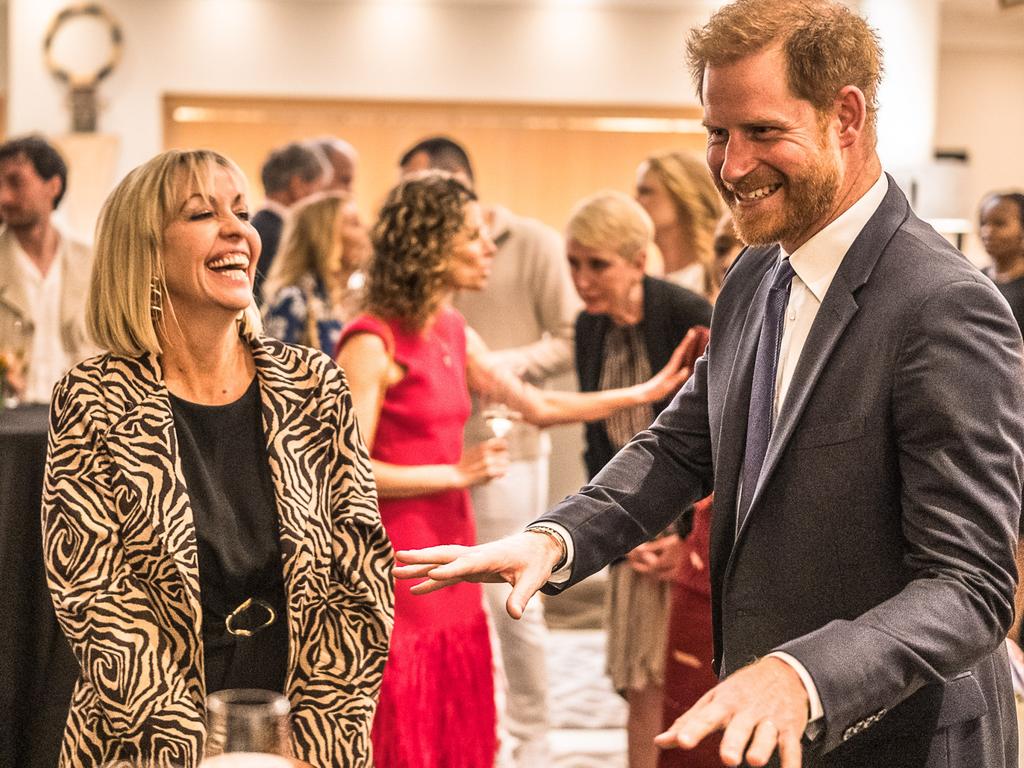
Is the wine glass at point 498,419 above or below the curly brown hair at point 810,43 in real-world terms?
below

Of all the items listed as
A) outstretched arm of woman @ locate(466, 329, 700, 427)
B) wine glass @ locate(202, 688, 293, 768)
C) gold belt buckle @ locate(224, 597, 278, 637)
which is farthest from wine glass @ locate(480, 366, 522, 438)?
wine glass @ locate(202, 688, 293, 768)

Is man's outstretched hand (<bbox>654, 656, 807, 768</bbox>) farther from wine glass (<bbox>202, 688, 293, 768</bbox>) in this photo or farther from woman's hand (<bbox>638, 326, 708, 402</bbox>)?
woman's hand (<bbox>638, 326, 708, 402</bbox>)

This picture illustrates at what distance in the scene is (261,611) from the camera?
1.98 meters

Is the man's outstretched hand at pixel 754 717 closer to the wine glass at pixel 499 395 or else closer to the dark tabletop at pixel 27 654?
the dark tabletop at pixel 27 654

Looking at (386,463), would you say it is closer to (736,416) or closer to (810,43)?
(736,416)

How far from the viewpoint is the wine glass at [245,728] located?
3.26 ft

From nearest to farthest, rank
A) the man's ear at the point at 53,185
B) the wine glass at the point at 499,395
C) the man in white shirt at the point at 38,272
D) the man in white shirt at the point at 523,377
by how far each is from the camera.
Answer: the wine glass at the point at 499,395
the man in white shirt at the point at 523,377
the man in white shirt at the point at 38,272
the man's ear at the point at 53,185

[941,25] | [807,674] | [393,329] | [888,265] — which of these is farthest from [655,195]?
[941,25]

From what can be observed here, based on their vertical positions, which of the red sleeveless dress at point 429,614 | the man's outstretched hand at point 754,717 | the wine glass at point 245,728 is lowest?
the red sleeveless dress at point 429,614

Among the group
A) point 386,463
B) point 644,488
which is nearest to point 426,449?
point 386,463

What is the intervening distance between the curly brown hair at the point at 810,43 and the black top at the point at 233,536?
98 centimetres

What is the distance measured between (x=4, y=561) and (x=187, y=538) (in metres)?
0.75

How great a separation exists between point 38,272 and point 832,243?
303 centimetres

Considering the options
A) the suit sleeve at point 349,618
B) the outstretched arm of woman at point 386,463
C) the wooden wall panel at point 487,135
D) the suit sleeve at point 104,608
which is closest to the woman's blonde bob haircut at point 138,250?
the suit sleeve at point 104,608
